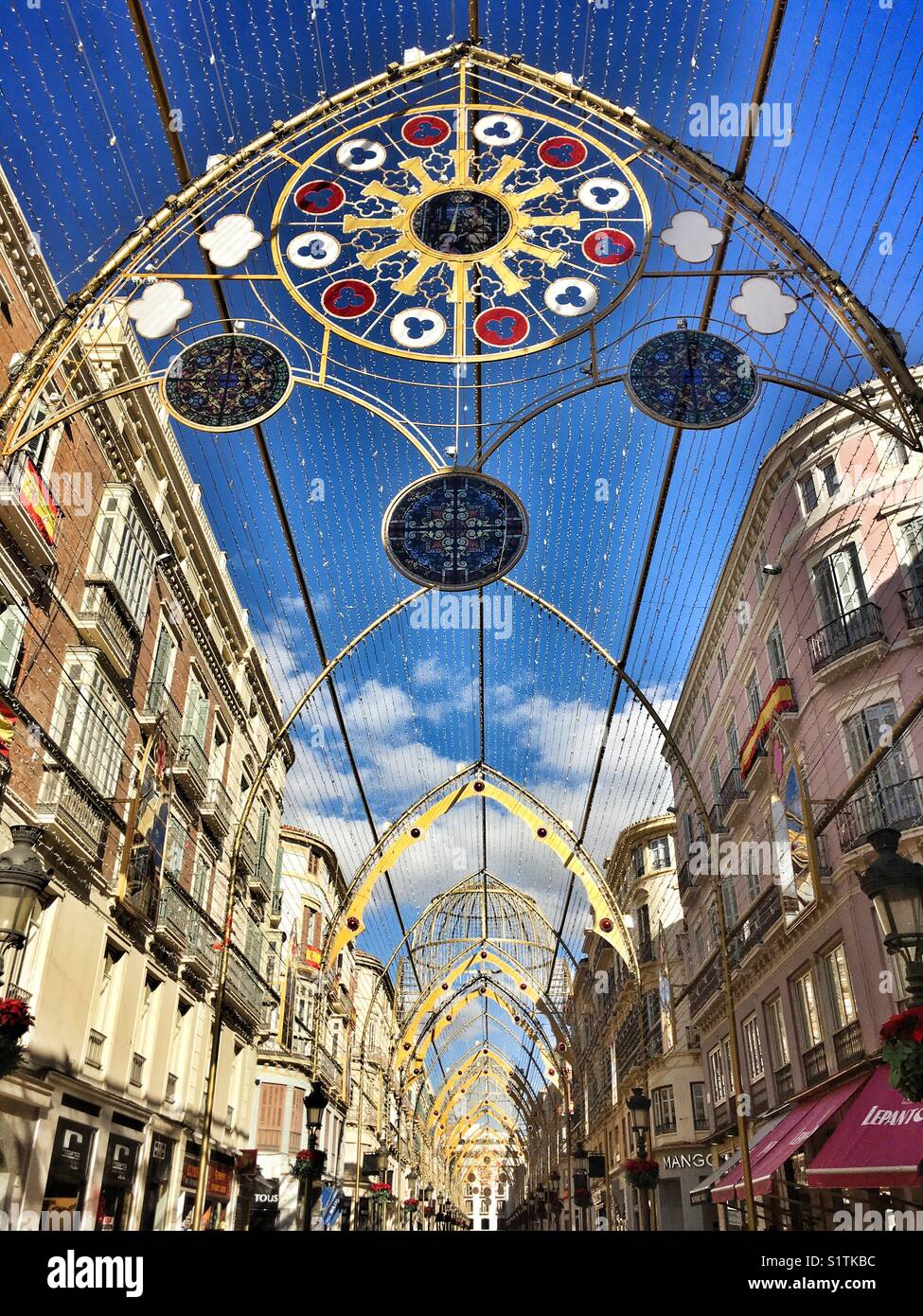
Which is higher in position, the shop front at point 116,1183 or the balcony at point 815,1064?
the balcony at point 815,1064

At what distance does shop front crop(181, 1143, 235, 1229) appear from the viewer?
75.8 ft

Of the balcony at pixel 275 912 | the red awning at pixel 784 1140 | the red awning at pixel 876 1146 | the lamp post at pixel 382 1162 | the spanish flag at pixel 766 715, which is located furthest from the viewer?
the lamp post at pixel 382 1162

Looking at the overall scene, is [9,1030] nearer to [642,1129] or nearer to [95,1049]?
[95,1049]

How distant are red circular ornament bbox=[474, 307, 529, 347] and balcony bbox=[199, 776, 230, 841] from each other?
16.2 meters

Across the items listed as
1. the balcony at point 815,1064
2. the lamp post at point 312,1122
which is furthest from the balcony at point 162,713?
the balcony at point 815,1064

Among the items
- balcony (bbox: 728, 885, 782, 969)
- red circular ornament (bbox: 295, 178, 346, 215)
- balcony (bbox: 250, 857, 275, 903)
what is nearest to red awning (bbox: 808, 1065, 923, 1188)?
balcony (bbox: 728, 885, 782, 969)

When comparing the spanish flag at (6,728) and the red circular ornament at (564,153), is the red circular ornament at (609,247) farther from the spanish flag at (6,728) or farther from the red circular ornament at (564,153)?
the spanish flag at (6,728)

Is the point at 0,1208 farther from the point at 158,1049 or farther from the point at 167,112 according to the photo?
the point at 167,112

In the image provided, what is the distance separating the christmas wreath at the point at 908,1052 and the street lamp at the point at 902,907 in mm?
148

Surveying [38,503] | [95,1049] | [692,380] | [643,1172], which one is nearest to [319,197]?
[692,380]

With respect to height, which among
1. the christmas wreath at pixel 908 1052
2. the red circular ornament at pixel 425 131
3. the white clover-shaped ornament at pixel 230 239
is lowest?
the christmas wreath at pixel 908 1052

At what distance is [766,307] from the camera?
36.0 feet

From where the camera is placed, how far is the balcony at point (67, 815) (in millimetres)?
15781

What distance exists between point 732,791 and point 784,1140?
9309 millimetres
